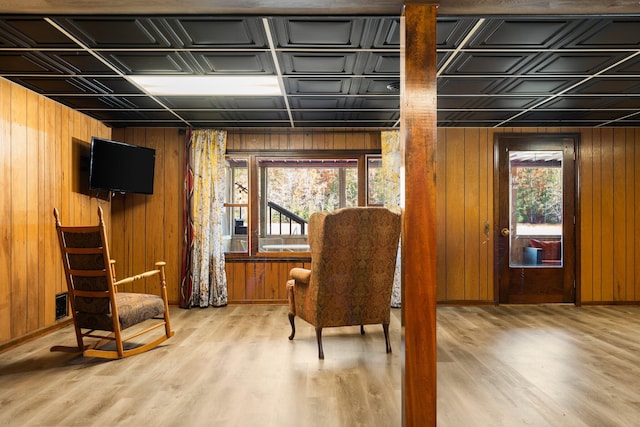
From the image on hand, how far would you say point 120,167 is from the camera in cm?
487

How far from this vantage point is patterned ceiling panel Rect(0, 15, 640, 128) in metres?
2.69

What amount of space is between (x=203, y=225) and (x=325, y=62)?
9.62ft

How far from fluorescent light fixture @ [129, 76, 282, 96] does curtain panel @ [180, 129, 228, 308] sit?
1469mm

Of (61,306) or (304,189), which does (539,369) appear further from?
(61,306)

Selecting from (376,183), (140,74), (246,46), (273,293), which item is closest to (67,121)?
(140,74)

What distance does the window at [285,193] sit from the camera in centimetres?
570

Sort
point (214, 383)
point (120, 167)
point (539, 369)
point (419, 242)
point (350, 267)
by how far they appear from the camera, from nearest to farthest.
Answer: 1. point (419, 242)
2. point (214, 383)
3. point (539, 369)
4. point (350, 267)
5. point (120, 167)

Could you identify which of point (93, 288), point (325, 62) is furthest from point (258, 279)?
point (325, 62)

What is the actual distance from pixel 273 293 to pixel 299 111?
2.37 metres

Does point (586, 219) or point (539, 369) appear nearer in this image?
point (539, 369)

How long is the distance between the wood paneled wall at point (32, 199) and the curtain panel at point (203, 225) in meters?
1.26

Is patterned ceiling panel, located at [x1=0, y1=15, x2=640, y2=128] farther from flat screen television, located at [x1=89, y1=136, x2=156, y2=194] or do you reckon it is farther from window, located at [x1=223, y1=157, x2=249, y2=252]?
window, located at [x1=223, y1=157, x2=249, y2=252]

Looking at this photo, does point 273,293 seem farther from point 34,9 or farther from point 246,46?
point 34,9

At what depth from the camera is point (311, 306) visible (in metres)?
3.49
